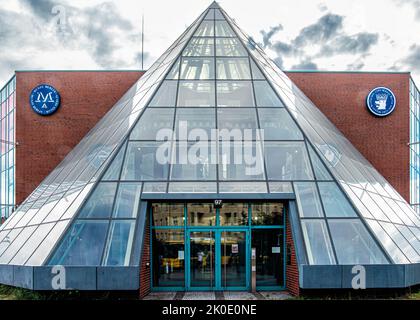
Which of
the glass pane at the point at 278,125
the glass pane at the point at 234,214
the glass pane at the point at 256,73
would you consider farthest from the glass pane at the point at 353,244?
the glass pane at the point at 256,73

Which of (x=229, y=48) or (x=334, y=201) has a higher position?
(x=229, y=48)

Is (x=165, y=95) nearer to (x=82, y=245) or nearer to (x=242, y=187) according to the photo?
(x=242, y=187)

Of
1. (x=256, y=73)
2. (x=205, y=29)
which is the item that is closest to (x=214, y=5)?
(x=205, y=29)

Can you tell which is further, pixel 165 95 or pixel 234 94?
pixel 234 94

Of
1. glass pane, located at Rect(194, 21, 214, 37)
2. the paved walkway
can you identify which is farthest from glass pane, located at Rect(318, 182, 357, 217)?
glass pane, located at Rect(194, 21, 214, 37)

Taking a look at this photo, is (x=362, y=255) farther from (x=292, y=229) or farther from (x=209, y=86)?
(x=209, y=86)

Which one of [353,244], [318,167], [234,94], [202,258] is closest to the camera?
[353,244]

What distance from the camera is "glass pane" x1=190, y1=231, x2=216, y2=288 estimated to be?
50.7ft

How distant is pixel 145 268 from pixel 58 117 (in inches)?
573

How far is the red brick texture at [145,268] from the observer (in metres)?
14.0

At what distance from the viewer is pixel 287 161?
1616 cm

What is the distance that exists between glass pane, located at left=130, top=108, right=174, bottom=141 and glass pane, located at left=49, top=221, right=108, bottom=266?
13.1 feet

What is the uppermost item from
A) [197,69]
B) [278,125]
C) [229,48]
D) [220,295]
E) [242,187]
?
[229,48]
